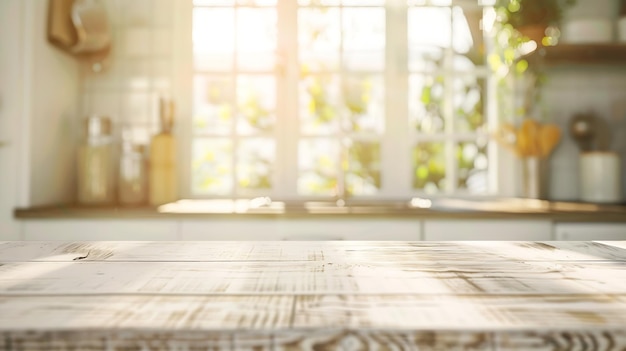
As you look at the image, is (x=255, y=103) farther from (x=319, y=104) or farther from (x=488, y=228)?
(x=488, y=228)

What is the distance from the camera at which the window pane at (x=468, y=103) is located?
2.59 meters

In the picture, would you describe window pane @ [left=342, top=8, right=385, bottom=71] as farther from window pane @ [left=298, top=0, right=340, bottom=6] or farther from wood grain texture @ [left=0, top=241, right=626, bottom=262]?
wood grain texture @ [left=0, top=241, right=626, bottom=262]

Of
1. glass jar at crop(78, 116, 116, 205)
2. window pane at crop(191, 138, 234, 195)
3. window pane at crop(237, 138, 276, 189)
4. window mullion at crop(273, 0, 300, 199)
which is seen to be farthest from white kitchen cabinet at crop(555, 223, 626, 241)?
glass jar at crop(78, 116, 116, 205)

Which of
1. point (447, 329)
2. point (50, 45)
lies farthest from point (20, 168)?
point (447, 329)

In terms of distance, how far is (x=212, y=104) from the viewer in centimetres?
257

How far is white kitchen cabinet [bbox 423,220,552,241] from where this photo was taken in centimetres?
183

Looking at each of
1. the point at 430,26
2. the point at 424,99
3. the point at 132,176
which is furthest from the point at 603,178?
the point at 132,176

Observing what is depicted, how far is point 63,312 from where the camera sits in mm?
465

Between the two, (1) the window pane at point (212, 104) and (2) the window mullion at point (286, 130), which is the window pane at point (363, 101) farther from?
(1) the window pane at point (212, 104)

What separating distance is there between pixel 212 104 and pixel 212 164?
0.29m

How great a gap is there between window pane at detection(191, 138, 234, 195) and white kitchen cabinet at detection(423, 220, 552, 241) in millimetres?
1080

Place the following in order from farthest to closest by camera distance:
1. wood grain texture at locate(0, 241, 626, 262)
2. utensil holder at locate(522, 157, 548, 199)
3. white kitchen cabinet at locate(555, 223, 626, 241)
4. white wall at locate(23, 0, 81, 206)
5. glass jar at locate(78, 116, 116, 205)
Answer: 1. utensil holder at locate(522, 157, 548, 199)
2. glass jar at locate(78, 116, 116, 205)
3. white wall at locate(23, 0, 81, 206)
4. white kitchen cabinet at locate(555, 223, 626, 241)
5. wood grain texture at locate(0, 241, 626, 262)

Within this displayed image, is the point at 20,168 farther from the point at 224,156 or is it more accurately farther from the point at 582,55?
the point at 582,55

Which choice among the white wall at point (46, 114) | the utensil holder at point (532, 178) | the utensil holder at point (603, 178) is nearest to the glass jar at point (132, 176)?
the white wall at point (46, 114)
